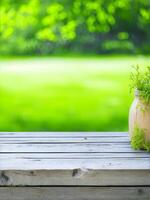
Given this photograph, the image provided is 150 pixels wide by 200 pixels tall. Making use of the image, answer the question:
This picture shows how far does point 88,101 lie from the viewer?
363 inches

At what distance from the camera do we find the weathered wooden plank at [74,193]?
183 centimetres

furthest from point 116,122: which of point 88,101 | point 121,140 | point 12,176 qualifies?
point 12,176

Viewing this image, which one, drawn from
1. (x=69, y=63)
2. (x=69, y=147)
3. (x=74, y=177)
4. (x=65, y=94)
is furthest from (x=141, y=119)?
(x=69, y=63)

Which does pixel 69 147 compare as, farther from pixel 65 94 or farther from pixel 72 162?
pixel 65 94

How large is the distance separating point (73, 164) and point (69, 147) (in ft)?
0.89

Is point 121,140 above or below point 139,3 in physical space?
below

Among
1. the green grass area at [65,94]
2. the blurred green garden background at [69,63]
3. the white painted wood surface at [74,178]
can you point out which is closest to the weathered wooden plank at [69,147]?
the white painted wood surface at [74,178]

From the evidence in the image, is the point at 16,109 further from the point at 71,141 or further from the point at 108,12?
the point at 71,141

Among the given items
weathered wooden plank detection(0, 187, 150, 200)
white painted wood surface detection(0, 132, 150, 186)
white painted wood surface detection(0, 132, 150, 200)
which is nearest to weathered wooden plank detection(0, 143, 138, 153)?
white painted wood surface detection(0, 132, 150, 186)

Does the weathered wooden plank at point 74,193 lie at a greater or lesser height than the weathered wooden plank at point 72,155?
lesser

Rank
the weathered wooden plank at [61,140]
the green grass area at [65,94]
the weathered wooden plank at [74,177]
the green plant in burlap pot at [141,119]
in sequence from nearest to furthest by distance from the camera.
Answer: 1. the weathered wooden plank at [74,177]
2. the green plant in burlap pot at [141,119]
3. the weathered wooden plank at [61,140]
4. the green grass area at [65,94]

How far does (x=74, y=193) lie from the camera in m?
1.83

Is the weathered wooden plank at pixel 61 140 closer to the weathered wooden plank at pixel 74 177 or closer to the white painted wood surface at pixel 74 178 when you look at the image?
the white painted wood surface at pixel 74 178

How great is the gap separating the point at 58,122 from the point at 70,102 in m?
1.38
